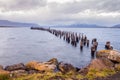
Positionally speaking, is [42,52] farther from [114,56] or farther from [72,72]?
[72,72]

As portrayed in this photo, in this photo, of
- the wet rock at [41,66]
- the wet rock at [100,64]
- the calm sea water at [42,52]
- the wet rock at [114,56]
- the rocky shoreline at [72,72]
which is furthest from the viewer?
the calm sea water at [42,52]

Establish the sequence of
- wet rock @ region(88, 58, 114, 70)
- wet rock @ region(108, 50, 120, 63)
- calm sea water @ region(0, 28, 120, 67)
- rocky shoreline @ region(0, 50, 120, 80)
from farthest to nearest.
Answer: calm sea water @ region(0, 28, 120, 67)
wet rock @ region(108, 50, 120, 63)
wet rock @ region(88, 58, 114, 70)
rocky shoreline @ region(0, 50, 120, 80)

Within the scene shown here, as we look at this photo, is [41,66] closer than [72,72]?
No

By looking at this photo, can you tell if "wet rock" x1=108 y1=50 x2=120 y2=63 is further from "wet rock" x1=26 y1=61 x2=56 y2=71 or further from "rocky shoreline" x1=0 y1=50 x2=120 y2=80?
"wet rock" x1=26 y1=61 x2=56 y2=71

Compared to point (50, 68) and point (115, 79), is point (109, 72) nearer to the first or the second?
point (115, 79)

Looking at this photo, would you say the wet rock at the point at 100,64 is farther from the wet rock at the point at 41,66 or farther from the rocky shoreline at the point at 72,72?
the wet rock at the point at 41,66

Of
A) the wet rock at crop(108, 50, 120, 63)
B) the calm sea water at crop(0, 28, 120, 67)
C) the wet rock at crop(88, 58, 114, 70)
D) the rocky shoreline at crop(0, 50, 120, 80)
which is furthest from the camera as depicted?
the calm sea water at crop(0, 28, 120, 67)

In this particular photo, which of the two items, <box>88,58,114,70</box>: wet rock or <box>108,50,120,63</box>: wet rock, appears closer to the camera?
<box>88,58,114,70</box>: wet rock

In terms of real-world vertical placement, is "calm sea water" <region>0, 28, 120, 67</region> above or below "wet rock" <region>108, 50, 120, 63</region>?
below

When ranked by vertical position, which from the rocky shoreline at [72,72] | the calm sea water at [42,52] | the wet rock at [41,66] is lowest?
the calm sea water at [42,52]

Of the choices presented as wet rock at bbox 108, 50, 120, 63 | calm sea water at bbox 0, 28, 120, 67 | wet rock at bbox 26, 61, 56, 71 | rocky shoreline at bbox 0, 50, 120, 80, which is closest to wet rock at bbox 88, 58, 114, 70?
rocky shoreline at bbox 0, 50, 120, 80

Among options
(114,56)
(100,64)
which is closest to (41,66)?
(100,64)

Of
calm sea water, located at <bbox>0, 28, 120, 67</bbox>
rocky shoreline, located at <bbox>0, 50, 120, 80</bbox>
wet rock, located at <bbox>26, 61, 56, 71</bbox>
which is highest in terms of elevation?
rocky shoreline, located at <bbox>0, 50, 120, 80</bbox>

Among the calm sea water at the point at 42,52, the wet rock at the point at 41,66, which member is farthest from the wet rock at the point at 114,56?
the calm sea water at the point at 42,52
